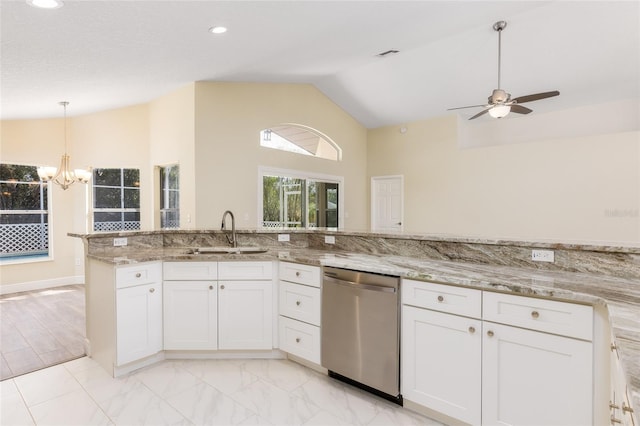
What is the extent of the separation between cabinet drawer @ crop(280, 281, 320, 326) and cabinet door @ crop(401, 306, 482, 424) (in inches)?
28.9

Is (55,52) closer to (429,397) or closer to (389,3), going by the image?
(389,3)

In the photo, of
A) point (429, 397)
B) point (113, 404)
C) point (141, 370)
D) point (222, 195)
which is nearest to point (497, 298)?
point (429, 397)

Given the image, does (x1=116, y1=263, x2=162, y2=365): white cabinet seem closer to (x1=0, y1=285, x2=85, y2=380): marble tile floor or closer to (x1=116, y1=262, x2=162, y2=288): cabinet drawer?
(x1=116, y1=262, x2=162, y2=288): cabinet drawer

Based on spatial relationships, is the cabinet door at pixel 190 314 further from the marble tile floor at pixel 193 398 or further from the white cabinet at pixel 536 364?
the white cabinet at pixel 536 364

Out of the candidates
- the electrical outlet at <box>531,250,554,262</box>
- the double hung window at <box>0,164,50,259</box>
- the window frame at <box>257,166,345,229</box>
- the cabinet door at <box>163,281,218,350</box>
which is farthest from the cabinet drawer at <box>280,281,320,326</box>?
the double hung window at <box>0,164,50,259</box>

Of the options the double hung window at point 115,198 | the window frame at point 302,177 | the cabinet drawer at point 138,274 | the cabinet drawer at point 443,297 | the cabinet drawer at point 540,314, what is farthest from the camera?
the double hung window at point 115,198

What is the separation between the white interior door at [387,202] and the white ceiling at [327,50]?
1.69 m

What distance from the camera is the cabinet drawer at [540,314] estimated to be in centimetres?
152

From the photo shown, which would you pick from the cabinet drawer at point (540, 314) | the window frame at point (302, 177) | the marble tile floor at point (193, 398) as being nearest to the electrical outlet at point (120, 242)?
the marble tile floor at point (193, 398)

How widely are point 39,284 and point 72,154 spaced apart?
217cm

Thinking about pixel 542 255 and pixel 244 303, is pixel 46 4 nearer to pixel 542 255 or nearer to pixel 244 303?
pixel 244 303

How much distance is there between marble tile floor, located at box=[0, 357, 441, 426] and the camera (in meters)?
2.07

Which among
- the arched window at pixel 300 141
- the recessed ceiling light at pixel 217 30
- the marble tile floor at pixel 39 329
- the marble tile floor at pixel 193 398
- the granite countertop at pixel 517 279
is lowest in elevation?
the marble tile floor at pixel 193 398

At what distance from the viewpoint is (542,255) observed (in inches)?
82.2
